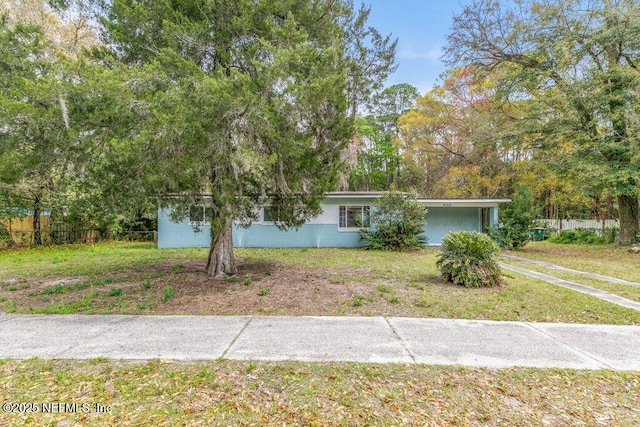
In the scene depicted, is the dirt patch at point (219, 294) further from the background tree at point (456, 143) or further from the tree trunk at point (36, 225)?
the background tree at point (456, 143)

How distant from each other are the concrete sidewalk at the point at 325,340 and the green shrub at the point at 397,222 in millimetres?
8861

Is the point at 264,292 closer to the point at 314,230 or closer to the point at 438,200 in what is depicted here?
the point at 314,230

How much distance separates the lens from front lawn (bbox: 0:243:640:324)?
5156mm

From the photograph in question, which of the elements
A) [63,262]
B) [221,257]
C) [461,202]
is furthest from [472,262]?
[63,262]

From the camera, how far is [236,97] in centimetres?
490

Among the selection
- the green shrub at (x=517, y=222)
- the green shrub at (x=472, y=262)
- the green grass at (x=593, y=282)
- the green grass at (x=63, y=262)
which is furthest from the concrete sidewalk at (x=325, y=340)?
the green shrub at (x=517, y=222)

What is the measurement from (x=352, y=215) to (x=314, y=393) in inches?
486

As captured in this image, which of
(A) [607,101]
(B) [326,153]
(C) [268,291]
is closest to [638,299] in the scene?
(B) [326,153]

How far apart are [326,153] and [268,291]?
3010 millimetres

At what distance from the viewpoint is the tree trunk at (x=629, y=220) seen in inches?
564

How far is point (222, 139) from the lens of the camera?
5.27 m

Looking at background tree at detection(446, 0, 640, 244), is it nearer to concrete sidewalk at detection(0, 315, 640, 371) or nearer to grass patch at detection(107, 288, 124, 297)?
concrete sidewalk at detection(0, 315, 640, 371)

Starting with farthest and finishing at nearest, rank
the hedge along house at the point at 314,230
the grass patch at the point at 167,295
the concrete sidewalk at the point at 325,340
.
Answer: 1. the hedge along house at the point at 314,230
2. the grass patch at the point at 167,295
3. the concrete sidewalk at the point at 325,340

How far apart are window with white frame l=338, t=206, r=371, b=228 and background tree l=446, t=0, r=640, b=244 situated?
8.23 m
